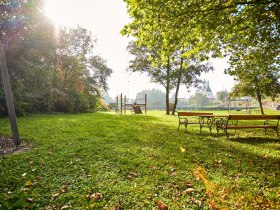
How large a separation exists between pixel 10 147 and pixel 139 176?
4800 mm

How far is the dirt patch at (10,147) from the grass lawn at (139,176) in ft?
0.86

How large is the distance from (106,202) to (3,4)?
10.6 metres

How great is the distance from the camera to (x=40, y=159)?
5348 mm

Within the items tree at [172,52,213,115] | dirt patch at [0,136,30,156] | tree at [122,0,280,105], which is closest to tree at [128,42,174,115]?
tree at [172,52,213,115]

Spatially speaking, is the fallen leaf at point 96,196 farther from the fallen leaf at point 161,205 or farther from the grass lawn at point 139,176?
the fallen leaf at point 161,205

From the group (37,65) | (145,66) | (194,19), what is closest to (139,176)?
(194,19)

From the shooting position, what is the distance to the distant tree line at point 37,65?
11.6 meters

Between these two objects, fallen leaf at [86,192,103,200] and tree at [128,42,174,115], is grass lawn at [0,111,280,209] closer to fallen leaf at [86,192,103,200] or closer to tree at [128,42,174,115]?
fallen leaf at [86,192,103,200]

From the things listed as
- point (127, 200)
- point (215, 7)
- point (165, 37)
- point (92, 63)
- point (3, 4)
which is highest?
point (92, 63)

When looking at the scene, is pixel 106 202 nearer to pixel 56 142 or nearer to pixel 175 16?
pixel 56 142

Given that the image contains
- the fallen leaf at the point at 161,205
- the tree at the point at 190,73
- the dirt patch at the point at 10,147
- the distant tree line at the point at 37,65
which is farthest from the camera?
the tree at the point at 190,73

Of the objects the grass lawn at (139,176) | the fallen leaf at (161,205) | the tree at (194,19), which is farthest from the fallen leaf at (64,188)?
the tree at (194,19)

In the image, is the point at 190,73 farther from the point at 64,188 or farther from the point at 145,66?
the point at 64,188

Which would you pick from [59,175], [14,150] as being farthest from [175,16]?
[14,150]
